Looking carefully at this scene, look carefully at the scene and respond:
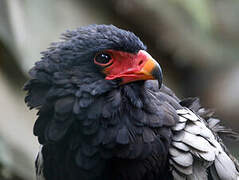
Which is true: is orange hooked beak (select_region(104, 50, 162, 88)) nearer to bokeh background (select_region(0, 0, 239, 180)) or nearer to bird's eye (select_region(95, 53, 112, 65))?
bird's eye (select_region(95, 53, 112, 65))

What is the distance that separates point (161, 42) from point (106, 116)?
26.3 feet

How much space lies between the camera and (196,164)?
5.29 meters

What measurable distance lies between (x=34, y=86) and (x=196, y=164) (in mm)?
1798

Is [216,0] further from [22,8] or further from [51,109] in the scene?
[51,109]

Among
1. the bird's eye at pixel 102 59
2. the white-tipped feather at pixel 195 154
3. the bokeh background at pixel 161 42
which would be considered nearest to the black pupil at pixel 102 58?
the bird's eye at pixel 102 59

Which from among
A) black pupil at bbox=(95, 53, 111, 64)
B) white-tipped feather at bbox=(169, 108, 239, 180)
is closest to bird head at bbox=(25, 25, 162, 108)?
black pupil at bbox=(95, 53, 111, 64)

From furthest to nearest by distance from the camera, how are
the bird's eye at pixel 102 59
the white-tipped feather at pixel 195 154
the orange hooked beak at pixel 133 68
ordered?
the white-tipped feather at pixel 195 154
the bird's eye at pixel 102 59
the orange hooked beak at pixel 133 68

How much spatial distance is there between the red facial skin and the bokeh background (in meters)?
4.53

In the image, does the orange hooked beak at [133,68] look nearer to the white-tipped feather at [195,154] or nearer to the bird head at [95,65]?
the bird head at [95,65]

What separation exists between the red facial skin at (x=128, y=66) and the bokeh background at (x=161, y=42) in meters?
4.53

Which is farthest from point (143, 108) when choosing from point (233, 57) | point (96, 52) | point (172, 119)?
point (233, 57)

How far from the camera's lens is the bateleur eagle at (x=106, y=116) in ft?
16.4

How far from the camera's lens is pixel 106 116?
4.96 m

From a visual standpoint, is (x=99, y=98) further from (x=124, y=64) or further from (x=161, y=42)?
(x=161, y=42)
